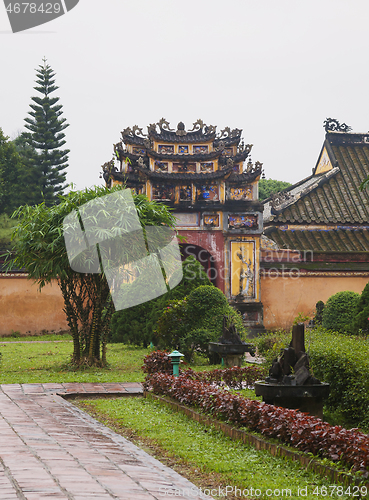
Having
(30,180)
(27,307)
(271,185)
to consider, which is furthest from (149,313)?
(271,185)

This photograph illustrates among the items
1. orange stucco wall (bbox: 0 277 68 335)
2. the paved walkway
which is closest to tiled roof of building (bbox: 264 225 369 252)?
orange stucco wall (bbox: 0 277 68 335)

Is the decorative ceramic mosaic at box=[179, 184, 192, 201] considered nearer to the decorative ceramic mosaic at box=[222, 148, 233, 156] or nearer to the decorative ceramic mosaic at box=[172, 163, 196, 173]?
the decorative ceramic mosaic at box=[172, 163, 196, 173]

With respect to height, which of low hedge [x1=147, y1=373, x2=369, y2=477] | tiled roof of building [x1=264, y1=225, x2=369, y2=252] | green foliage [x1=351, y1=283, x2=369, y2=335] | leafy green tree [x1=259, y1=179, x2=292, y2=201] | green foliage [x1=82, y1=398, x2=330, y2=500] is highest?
leafy green tree [x1=259, y1=179, x2=292, y2=201]

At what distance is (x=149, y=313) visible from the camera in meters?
16.6

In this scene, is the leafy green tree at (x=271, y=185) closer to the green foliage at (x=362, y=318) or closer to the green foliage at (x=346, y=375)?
the green foliage at (x=362, y=318)

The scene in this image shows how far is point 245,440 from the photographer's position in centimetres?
566

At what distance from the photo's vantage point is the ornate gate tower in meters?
20.9

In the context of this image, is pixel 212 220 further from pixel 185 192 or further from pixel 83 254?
pixel 83 254

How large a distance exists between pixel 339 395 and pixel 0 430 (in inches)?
160

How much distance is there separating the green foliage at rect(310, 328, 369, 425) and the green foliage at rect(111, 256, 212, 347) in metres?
6.97

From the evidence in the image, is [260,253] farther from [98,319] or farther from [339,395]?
[339,395]

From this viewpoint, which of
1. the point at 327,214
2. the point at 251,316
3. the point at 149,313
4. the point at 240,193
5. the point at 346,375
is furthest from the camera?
the point at 327,214

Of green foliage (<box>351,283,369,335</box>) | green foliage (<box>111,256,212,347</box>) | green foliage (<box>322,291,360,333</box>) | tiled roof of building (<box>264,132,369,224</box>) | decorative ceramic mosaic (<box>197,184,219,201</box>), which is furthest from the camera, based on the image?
tiled roof of building (<box>264,132,369,224</box>)

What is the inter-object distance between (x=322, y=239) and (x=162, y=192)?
258 inches
